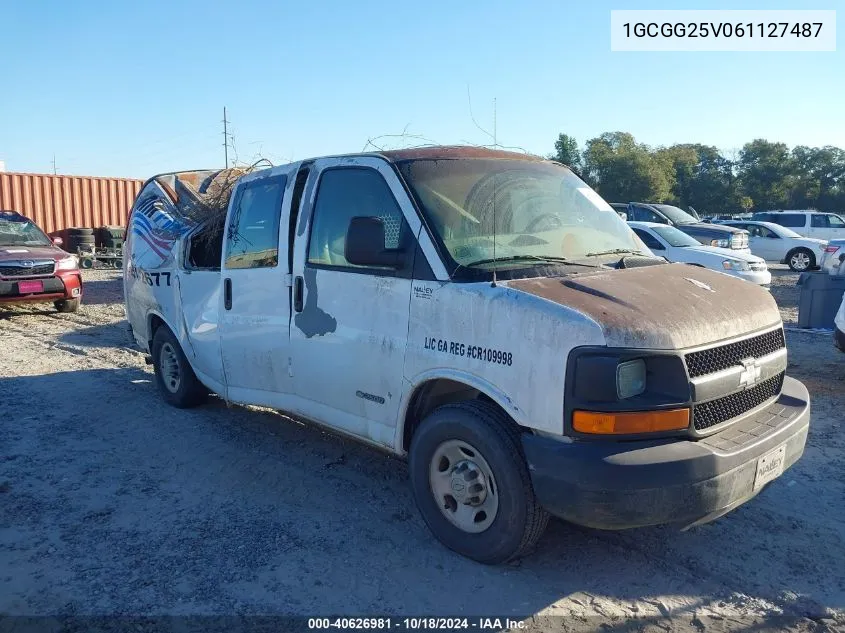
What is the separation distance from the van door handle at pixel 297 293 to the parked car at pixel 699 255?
28.2 feet

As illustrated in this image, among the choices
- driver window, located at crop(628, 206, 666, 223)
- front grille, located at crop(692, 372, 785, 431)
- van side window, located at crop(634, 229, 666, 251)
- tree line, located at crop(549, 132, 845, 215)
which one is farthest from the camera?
tree line, located at crop(549, 132, 845, 215)

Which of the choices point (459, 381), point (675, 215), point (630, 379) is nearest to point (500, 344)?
point (459, 381)

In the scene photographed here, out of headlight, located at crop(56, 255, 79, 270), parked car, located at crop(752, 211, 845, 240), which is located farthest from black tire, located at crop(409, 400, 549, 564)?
parked car, located at crop(752, 211, 845, 240)

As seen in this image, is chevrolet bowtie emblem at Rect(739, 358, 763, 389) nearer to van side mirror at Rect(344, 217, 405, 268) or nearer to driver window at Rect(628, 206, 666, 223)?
van side mirror at Rect(344, 217, 405, 268)

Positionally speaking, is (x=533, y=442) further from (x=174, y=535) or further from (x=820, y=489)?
(x=820, y=489)

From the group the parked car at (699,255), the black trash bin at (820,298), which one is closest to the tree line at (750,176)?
the parked car at (699,255)

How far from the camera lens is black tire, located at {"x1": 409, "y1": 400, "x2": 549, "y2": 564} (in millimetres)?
3354

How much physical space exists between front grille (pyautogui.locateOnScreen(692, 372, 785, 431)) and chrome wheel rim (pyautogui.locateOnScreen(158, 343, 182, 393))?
15.5ft

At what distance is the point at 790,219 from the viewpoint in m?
25.3

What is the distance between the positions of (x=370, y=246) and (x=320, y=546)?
1.66 m

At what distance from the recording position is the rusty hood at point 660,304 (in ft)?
10.4

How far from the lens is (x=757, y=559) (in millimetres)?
3732

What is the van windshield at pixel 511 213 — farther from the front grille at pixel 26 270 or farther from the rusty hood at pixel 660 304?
the front grille at pixel 26 270

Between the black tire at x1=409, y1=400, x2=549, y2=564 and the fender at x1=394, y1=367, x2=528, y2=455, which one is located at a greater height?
the fender at x1=394, y1=367, x2=528, y2=455
